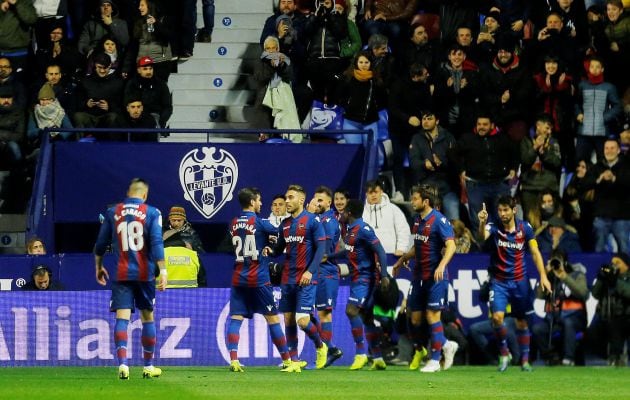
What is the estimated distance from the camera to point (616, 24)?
76.6 ft

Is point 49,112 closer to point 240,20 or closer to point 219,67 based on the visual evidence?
point 219,67

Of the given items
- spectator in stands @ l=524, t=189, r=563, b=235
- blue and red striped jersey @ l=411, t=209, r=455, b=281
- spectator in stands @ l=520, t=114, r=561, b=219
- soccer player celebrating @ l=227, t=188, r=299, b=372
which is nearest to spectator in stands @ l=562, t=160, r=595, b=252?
spectator in stands @ l=520, t=114, r=561, b=219

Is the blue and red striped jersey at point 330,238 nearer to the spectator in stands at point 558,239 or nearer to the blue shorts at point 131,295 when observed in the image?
the blue shorts at point 131,295

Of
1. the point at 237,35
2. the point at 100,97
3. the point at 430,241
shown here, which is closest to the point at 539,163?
the point at 430,241

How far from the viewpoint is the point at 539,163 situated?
2241 cm

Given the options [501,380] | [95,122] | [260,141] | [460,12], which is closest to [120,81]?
[95,122]

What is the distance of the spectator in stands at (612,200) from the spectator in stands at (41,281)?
25.5 ft

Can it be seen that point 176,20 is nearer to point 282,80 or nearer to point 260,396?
point 282,80

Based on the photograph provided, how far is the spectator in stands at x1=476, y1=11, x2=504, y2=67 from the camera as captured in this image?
23.4 metres

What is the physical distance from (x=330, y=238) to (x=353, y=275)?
2.02ft

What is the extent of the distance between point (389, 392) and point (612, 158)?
28.9 feet

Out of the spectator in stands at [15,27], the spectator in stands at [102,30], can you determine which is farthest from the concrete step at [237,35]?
the spectator in stands at [15,27]

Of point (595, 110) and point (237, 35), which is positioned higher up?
point (237, 35)

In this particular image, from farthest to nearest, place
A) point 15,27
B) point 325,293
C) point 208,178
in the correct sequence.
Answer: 1. point 15,27
2. point 208,178
3. point 325,293
